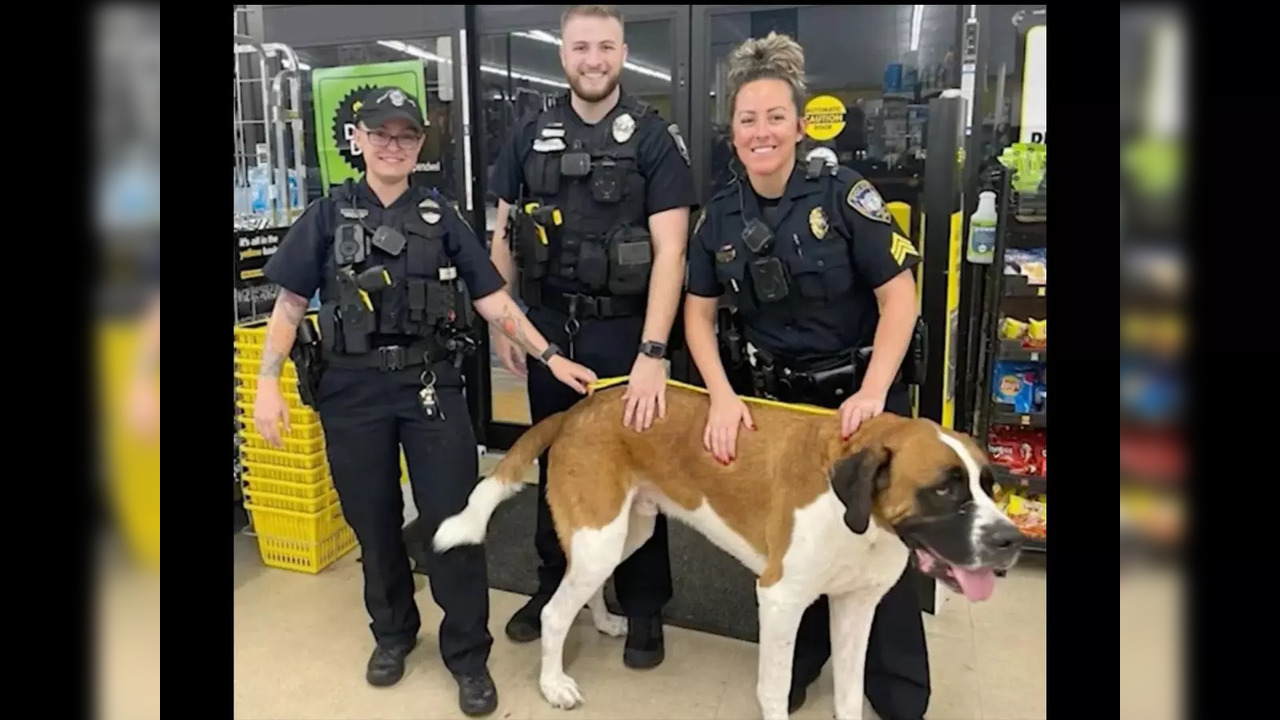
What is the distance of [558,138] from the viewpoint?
106 inches

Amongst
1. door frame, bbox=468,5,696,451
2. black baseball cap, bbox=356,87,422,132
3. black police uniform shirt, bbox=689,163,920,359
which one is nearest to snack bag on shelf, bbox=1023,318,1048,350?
black police uniform shirt, bbox=689,163,920,359

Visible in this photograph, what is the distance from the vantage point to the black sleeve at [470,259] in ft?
8.40

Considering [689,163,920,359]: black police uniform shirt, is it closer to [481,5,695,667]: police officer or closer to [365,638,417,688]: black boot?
[481,5,695,667]: police officer

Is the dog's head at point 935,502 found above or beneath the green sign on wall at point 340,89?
beneath

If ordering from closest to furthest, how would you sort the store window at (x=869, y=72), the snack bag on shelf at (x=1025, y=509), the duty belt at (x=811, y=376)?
the duty belt at (x=811, y=376)
the snack bag on shelf at (x=1025, y=509)
the store window at (x=869, y=72)

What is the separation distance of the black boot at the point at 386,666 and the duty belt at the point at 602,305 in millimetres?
1193

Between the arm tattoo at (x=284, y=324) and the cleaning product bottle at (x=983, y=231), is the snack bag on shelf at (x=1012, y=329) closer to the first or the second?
the cleaning product bottle at (x=983, y=231)

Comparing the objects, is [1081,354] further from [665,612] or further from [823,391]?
[665,612]

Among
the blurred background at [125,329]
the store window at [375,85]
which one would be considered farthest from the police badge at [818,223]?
the store window at [375,85]

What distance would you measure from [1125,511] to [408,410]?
2.12 metres

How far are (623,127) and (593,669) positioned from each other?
169cm

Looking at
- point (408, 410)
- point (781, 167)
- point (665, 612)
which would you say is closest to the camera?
point (781, 167)

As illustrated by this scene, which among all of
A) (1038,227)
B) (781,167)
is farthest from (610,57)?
(1038,227)

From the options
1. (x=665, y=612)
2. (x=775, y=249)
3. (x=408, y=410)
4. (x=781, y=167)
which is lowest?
(x=665, y=612)
